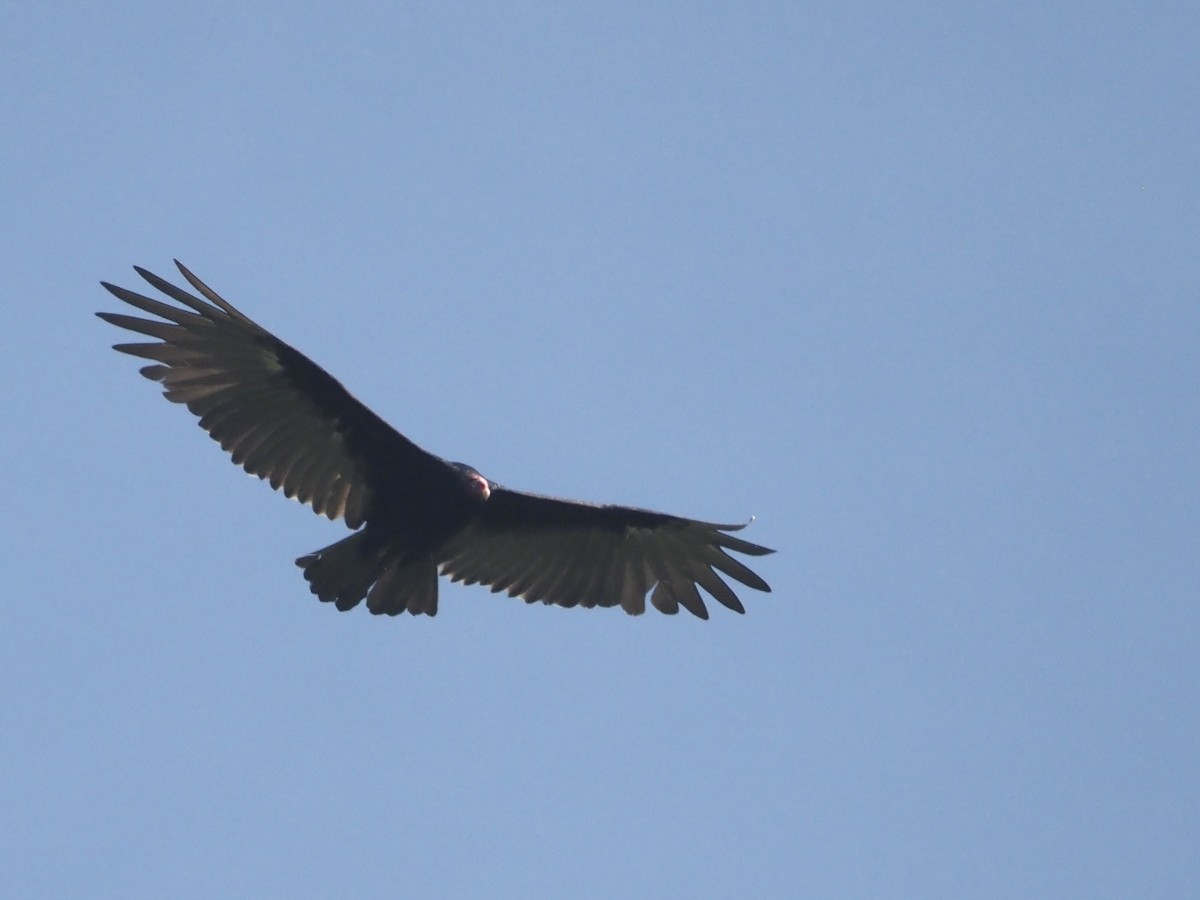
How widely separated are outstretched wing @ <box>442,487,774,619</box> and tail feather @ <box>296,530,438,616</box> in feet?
1.61

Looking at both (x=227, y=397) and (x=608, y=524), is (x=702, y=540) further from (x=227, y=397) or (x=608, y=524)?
(x=227, y=397)

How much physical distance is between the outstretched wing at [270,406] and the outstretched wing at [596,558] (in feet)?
3.21

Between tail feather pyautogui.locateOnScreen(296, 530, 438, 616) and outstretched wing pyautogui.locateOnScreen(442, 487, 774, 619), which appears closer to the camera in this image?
tail feather pyautogui.locateOnScreen(296, 530, 438, 616)

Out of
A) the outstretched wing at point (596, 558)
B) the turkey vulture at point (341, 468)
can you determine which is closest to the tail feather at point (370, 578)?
the turkey vulture at point (341, 468)

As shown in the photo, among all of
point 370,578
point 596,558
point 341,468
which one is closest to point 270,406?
point 341,468

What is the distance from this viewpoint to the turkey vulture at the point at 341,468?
47.6ft

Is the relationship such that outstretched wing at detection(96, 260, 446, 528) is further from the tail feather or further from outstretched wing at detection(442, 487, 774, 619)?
outstretched wing at detection(442, 487, 774, 619)

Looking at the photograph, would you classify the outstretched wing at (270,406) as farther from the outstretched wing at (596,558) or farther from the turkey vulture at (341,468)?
the outstretched wing at (596,558)

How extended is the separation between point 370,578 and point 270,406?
1.39m

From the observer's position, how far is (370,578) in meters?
14.7

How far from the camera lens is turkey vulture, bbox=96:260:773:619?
14.5 metres

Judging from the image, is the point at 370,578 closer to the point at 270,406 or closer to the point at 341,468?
the point at 341,468

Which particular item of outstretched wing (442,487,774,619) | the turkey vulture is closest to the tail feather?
the turkey vulture

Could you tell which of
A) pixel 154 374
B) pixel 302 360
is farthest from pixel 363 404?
pixel 154 374
